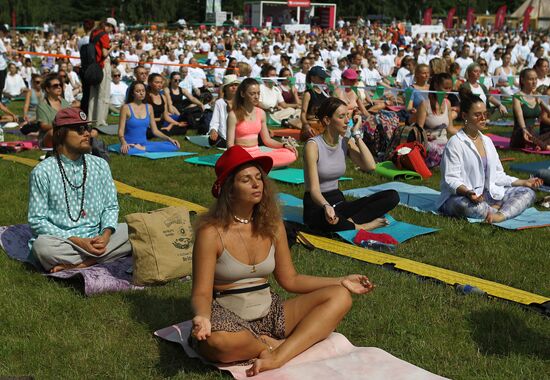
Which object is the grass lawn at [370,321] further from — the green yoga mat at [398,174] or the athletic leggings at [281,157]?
the athletic leggings at [281,157]

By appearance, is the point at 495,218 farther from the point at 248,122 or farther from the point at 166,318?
the point at 166,318

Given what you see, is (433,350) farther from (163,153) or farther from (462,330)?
(163,153)

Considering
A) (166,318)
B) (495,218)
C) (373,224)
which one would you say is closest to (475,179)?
(495,218)

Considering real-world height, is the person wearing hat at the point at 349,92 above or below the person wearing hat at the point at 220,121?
above

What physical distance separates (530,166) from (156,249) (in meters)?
6.81

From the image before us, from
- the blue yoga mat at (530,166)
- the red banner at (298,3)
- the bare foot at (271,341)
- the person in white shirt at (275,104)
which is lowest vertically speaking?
the blue yoga mat at (530,166)

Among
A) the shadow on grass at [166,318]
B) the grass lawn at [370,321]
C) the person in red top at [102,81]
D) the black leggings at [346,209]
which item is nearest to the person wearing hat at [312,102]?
the black leggings at [346,209]

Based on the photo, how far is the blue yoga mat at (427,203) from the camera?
7.76 meters

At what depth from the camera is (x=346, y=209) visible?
7574mm

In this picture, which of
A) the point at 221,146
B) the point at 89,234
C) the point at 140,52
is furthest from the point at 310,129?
the point at 140,52

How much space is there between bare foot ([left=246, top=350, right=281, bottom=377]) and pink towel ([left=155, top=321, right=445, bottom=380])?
28 mm

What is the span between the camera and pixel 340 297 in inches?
174

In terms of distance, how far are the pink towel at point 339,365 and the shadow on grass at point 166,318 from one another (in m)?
0.06

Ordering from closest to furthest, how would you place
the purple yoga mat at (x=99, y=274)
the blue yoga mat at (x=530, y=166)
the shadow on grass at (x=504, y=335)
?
the shadow on grass at (x=504, y=335)
the purple yoga mat at (x=99, y=274)
the blue yoga mat at (x=530, y=166)
